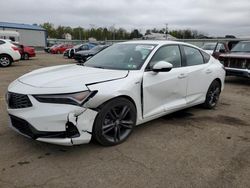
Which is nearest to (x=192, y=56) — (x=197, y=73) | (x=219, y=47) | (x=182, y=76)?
(x=197, y=73)

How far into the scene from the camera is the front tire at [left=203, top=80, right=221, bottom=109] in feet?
18.8

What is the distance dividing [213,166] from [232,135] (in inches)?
50.5

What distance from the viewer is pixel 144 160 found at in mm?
3422

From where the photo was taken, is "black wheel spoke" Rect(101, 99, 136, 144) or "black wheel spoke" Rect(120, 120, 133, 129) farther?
"black wheel spoke" Rect(120, 120, 133, 129)

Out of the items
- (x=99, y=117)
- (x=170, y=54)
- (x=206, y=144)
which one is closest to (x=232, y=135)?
(x=206, y=144)

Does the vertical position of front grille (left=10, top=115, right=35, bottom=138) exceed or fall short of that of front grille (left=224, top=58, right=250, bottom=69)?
it falls short

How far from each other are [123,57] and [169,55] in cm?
87

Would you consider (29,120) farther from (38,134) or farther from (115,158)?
(115,158)

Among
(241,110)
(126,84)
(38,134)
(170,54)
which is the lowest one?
(241,110)

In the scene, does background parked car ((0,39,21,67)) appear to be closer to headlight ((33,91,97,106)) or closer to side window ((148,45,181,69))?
side window ((148,45,181,69))

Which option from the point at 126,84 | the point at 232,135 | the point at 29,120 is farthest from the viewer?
the point at 232,135

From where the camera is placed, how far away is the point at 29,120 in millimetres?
3230

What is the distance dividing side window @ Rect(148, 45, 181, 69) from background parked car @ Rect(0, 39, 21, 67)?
11.7 metres

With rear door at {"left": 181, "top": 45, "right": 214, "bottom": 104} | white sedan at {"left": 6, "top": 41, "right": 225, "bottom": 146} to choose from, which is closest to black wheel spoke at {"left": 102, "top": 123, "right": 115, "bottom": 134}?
white sedan at {"left": 6, "top": 41, "right": 225, "bottom": 146}
